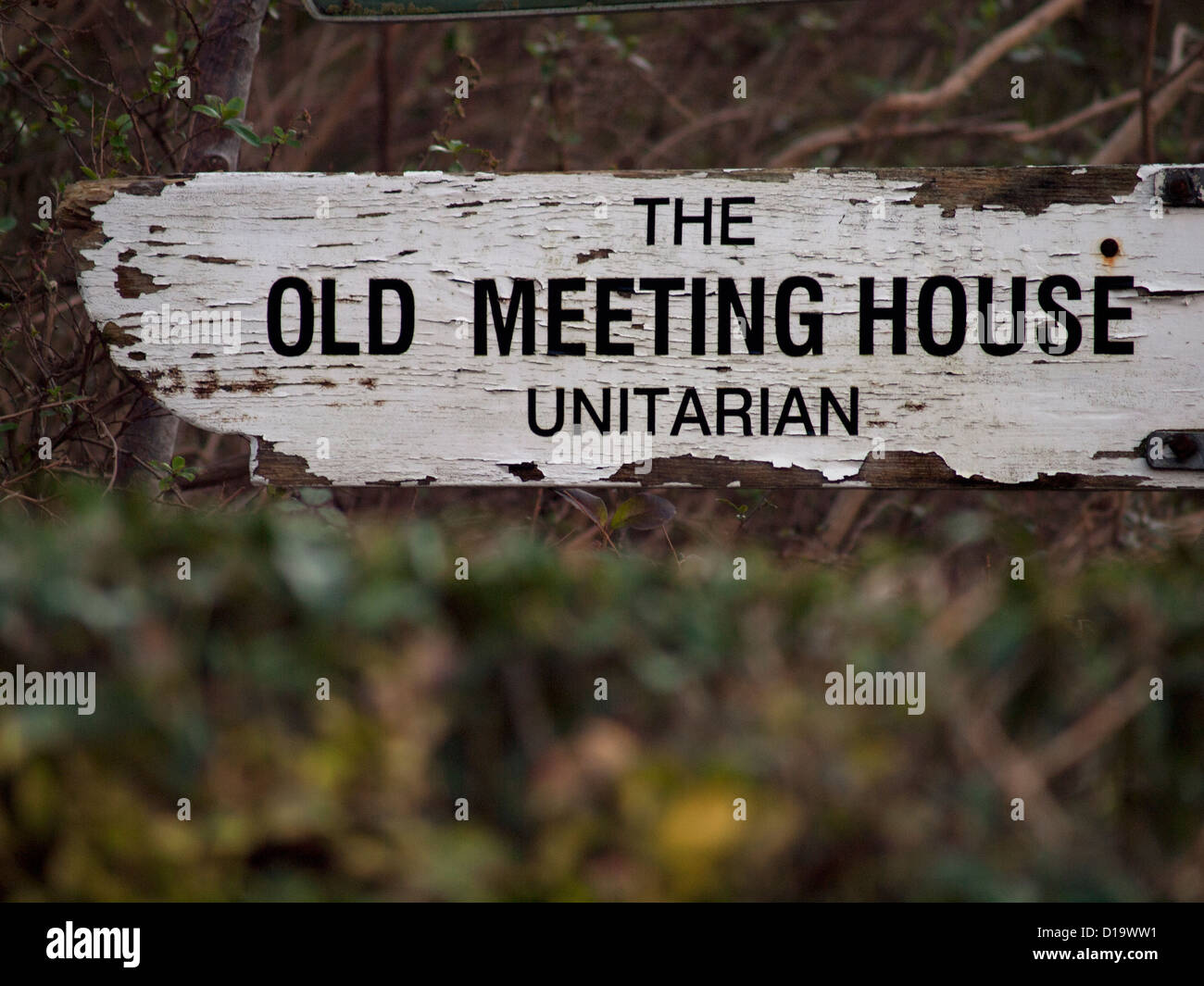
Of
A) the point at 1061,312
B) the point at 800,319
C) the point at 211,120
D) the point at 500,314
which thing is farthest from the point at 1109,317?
the point at 211,120

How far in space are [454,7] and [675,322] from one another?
703 mm

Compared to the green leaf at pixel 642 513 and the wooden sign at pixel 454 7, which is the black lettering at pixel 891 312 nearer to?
the wooden sign at pixel 454 7

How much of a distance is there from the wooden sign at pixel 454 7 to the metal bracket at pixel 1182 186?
2.41 feet

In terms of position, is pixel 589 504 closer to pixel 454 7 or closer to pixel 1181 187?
pixel 454 7

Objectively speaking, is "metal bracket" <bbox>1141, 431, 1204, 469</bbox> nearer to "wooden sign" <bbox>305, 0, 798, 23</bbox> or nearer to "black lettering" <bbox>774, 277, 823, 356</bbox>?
"black lettering" <bbox>774, 277, 823, 356</bbox>

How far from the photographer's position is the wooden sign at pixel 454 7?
74.4 inches

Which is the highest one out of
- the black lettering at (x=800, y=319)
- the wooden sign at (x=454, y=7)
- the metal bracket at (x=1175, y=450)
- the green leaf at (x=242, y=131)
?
the wooden sign at (x=454, y=7)

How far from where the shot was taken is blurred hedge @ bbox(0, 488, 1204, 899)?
3.34 ft

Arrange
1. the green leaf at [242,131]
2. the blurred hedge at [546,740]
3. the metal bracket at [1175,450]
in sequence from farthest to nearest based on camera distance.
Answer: the green leaf at [242,131] < the metal bracket at [1175,450] < the blurred hedge at [546,740]

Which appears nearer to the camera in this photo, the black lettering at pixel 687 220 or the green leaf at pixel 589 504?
the black lettering at pixel 687 220

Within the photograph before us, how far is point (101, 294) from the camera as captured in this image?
1.92 m

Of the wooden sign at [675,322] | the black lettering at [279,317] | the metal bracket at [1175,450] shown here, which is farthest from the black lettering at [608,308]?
the metal bracket at [1175,450]

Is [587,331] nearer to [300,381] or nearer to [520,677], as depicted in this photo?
[300,381]

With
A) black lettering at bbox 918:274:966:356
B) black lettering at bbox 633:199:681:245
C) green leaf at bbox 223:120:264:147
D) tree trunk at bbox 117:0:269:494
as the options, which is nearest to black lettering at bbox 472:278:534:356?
black lettering at bbox 633:199:681:245
